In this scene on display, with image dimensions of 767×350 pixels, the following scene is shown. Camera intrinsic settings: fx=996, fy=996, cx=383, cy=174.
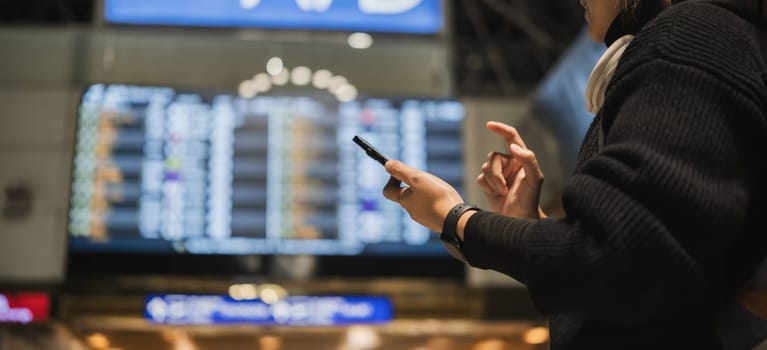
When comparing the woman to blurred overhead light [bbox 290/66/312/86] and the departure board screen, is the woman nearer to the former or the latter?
the departure board screen

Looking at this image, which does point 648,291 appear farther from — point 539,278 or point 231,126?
point 231,126

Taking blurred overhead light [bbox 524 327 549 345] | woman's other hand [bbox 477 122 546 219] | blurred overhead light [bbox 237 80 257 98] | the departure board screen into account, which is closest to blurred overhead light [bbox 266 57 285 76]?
blurred overhead light [bbox 237 80 257 98]

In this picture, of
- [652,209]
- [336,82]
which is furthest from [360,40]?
[652,209]

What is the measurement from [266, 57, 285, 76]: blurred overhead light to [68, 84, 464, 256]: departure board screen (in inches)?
24.4

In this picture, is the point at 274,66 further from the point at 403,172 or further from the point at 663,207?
the point at 663,207

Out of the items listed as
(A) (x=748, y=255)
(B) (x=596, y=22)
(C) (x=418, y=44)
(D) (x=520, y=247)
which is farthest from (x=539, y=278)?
(C) (x=418, y=44)

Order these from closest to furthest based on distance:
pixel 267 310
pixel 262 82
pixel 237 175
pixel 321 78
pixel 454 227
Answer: pixel 454 227
pixel 237 175
pixel 267 310
pixel 262 82
pixel 321 78

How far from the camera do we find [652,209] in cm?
113

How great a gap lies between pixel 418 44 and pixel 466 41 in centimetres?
702

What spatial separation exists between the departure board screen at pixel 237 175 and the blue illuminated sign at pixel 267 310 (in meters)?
0.37

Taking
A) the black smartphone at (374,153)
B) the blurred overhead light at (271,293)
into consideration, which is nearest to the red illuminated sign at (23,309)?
the blurred overhead light at (271,293)

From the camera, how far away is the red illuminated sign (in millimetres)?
6012

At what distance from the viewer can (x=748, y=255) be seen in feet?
3.96

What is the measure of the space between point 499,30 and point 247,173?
8.06 meters
